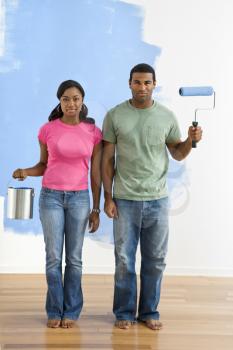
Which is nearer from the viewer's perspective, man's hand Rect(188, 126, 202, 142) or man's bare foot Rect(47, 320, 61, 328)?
man's hand Rect(188, 126, 202, 142)

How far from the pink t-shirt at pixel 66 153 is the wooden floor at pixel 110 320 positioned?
2.28 feet

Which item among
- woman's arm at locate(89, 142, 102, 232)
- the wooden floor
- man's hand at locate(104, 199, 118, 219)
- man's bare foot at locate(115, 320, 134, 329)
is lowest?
the wooden floor

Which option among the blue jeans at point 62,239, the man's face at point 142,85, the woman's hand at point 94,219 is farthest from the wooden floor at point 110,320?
the man's face at point 142,85

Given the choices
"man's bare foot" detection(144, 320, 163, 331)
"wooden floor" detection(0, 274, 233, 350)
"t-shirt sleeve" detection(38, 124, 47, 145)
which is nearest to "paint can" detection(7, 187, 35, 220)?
"t-shirt sleeve" detection(38, 124, 47, 145)

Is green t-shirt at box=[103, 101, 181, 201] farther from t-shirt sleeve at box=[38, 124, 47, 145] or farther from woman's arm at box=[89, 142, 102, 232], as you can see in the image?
t-shirt sleeve at box=[38, 124, 47, 145]

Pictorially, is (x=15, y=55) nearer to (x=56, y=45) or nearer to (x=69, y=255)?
(x=56, y=45)

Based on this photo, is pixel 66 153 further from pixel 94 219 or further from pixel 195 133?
pixel 195 133

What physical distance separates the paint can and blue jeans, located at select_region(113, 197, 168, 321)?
0.48m

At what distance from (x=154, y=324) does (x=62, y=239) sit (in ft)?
2.01

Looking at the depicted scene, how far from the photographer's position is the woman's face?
2711mm

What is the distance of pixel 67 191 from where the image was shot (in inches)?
107

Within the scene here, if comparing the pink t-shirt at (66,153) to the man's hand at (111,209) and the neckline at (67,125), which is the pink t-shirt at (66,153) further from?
the man's hand at (111,209)

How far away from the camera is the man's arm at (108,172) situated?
109 inches

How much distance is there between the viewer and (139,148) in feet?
8.89
